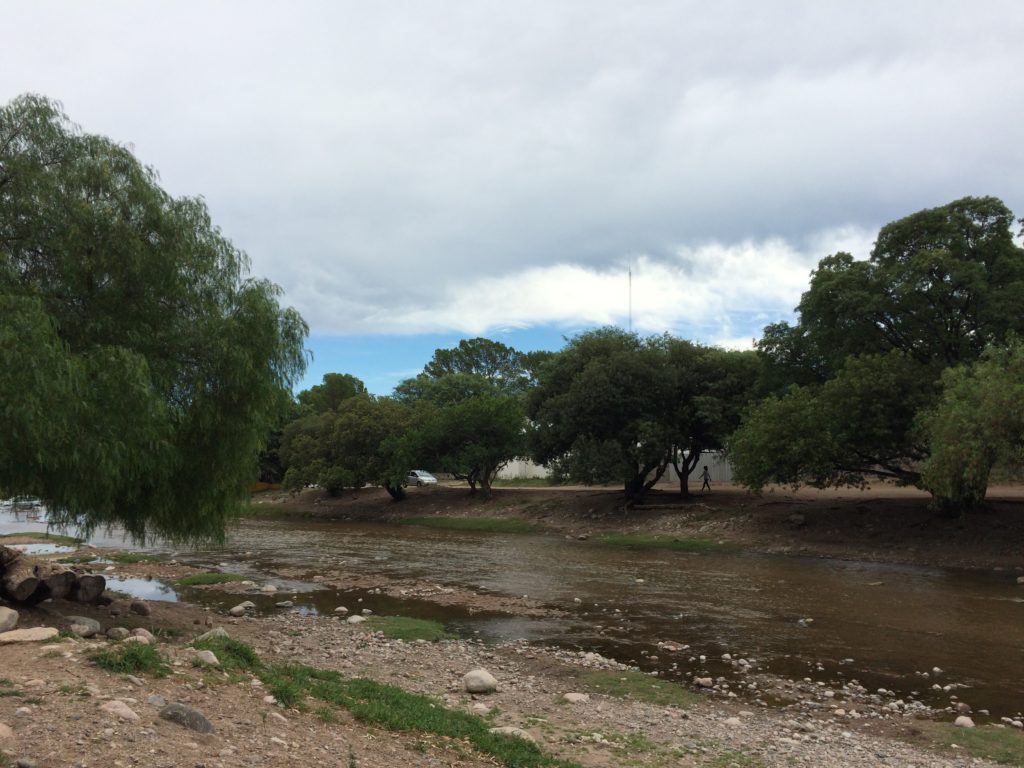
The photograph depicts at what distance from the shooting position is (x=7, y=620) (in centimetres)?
1036

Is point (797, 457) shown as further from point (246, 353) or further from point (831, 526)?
point (246, 353)

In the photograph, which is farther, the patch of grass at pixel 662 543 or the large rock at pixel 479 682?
the patch of grass at pixel 662 543

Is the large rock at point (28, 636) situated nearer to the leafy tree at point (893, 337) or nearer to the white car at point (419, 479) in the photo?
the leafy tree at point (893, 337)

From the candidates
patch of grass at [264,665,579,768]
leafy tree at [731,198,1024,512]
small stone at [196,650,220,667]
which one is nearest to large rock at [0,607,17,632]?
small stone at [196,650,220,667]

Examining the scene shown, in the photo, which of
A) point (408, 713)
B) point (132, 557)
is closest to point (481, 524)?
point (132, 557)

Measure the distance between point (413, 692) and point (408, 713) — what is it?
84.8 inches

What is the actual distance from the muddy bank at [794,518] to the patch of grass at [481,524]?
1095mm

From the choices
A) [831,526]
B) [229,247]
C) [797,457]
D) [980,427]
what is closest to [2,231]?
[229,247]

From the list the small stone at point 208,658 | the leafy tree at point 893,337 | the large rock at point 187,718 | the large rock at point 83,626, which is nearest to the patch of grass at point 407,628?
the large rock at point 83,626

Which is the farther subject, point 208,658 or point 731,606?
point 731,606

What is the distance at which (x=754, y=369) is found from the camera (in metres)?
44.9

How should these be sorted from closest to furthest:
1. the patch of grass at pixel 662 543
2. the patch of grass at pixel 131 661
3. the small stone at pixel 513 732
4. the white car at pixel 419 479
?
the patch of grass at pixel 131 661 → the small stone at pixel 513 732 → the patch of grass at pixel 662 543 → the white car at pixel 419 479

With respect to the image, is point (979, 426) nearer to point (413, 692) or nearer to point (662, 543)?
point (662, 543)

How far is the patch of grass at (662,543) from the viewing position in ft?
116
